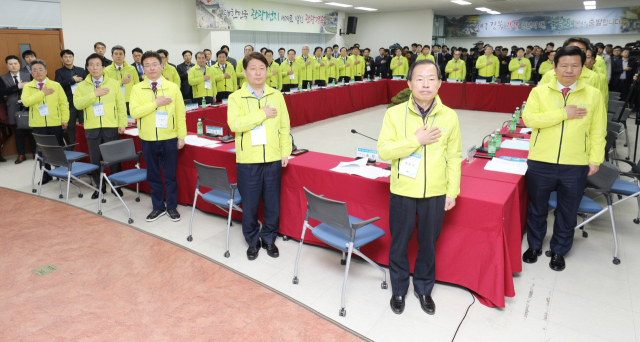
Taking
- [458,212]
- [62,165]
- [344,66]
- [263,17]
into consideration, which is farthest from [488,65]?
[62,165]

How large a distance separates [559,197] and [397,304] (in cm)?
141

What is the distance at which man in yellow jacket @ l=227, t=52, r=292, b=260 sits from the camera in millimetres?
2740

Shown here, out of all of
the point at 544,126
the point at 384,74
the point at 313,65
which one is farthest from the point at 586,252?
the point at 384,74

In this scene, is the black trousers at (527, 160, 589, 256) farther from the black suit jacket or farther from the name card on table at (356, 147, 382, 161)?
the black suit jacket

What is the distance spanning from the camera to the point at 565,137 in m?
2.59

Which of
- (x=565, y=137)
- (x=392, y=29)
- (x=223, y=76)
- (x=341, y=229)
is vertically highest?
(x=392, y=29)

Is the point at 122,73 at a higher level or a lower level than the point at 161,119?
higher

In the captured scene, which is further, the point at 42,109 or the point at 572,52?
the point at 42,109

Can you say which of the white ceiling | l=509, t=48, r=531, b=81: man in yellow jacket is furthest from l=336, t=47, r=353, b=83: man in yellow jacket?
l=509, t=48, r=531, b=81: man in yellow jacket

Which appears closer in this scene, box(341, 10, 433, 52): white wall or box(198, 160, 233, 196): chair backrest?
box(198, 160, 233, 196): chair backrest

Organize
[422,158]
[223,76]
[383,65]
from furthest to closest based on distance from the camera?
[383,65] → [223,76] → [422,158]

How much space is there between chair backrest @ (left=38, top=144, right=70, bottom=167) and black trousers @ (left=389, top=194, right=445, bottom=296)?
Answer: 3287 millimetres

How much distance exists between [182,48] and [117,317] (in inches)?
333

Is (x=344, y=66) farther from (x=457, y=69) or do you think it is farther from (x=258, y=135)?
(x=258, y=135)
